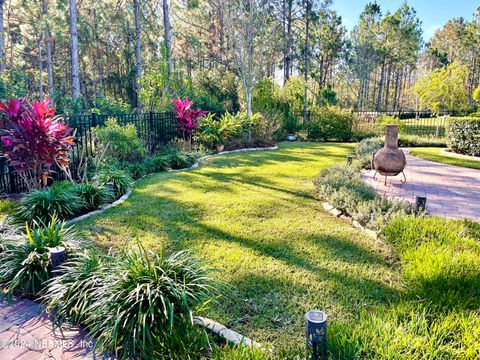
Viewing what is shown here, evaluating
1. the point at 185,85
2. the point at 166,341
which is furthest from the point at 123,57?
the point at 166,341

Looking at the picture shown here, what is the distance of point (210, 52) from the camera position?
21219 millimetres

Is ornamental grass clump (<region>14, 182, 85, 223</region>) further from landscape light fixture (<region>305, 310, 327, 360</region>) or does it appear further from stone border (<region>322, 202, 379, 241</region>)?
stone border (<region>322, 202, 379, 241</region>)

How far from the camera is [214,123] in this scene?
1104 centimetres

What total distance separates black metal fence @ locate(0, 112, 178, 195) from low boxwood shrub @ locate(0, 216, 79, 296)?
319cm

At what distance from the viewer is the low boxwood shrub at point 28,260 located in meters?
2.85

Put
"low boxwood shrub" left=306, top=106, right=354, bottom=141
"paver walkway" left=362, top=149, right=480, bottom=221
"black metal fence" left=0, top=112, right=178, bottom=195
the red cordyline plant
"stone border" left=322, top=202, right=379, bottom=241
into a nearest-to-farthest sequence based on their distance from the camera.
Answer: "stone border" left=322, top=202, right=379, bottom=241
the red cordyline plant
"paver walkway" left=362, top=149, right=480, bottom=221
"black metal fence" left=0, top=112, right=178, bottom=195
"low boxwood shrub" left=306, top=106, right=354, bottom=141

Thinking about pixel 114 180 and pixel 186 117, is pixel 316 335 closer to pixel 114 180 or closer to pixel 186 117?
pixel 114 180

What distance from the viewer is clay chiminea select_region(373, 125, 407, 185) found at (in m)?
6.20

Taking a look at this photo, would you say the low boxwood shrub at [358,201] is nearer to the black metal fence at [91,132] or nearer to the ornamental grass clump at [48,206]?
the ornamental grass clump at [48,206]

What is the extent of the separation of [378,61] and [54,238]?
3493 cm

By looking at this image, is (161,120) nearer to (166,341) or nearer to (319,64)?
(166,341)

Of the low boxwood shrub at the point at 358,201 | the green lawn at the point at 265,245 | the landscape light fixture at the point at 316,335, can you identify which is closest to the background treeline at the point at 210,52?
the green lawn at the point at 265,245

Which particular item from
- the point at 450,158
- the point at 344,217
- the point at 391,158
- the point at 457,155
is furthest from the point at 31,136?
the point at 457,155

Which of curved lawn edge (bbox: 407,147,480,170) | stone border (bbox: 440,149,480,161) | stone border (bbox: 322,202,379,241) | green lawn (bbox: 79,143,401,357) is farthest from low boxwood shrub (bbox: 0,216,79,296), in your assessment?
stone border (bbox: 440,149,480,161)
